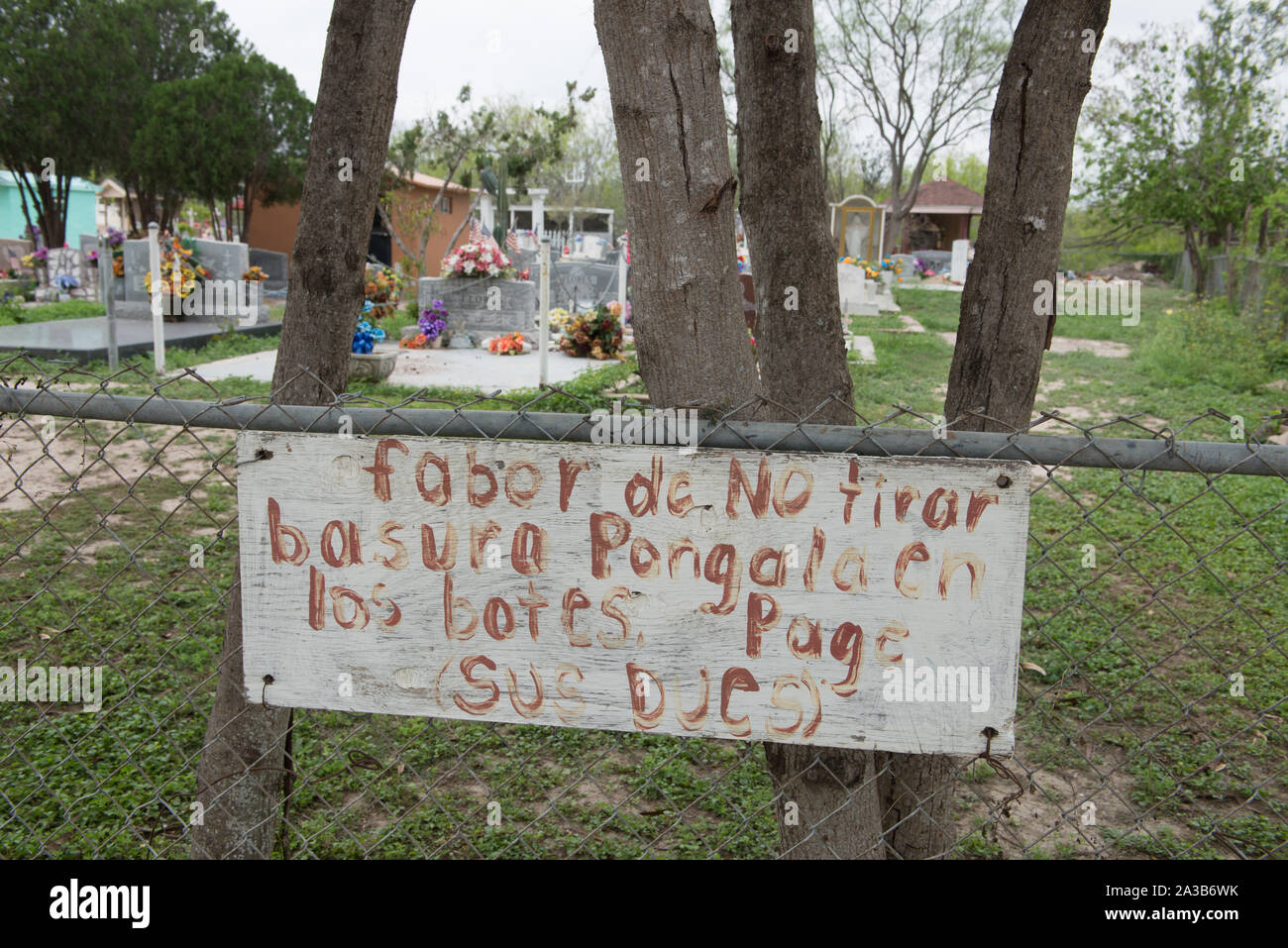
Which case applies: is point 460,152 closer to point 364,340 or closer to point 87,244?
point 87,244

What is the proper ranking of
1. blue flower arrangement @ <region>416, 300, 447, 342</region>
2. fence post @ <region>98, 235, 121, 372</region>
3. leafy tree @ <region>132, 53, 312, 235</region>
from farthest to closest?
leafy tree @ <region>132, 53, 312, 235</region>
blue flower arrangement @ <region>416, 300, 447, 342</region>
fence post @ <region>98, 235, 121, 372</region>

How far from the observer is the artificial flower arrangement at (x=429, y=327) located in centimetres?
1441

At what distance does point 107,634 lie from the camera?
14.4 ft

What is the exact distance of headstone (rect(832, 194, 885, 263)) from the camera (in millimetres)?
33375

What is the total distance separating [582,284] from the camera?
18547mm

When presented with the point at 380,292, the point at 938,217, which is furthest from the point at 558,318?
the point at 938,217

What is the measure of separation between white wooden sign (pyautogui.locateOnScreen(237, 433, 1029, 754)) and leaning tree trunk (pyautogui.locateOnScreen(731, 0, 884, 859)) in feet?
1.17

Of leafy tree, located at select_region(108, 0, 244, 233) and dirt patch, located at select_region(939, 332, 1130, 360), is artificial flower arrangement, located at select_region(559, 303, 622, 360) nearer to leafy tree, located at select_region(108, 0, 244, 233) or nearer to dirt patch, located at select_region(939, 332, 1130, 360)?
dirt patch, located at select_region(939, 332, 1130, 360)

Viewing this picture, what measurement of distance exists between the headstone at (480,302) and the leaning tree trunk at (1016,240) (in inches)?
517

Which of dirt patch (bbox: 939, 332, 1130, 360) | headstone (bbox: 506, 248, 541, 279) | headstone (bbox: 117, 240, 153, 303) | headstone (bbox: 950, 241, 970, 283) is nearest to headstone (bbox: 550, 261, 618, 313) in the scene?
headstone (bbox: 506, 248, 541, 279)

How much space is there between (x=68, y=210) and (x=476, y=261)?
31731 millimetres
